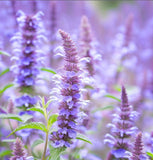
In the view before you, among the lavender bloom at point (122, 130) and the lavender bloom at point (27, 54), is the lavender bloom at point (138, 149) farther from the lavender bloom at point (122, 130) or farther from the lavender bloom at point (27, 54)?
the lavender bloom at point (27, 54)

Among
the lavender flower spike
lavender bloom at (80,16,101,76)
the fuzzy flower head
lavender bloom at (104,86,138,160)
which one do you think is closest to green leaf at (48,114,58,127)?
the lavender flower spike

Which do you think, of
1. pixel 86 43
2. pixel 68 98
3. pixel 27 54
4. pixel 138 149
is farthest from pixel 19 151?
pixel 86 43

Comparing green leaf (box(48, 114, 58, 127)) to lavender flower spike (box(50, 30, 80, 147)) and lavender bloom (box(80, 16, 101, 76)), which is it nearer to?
lavender flower spike (box(50, 30, 80, 147))

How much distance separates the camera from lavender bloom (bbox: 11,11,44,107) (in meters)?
1.74

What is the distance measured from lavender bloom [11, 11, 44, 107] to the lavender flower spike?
1.65 ft

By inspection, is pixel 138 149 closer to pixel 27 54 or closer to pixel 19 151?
pixel 19 151

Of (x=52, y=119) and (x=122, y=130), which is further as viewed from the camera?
(x=122, y=130)

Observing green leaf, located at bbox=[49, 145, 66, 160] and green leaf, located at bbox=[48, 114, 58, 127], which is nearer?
green leaf, located at bbox=[49, 145, 66, 160]

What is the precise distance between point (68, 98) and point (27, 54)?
2.17 feet

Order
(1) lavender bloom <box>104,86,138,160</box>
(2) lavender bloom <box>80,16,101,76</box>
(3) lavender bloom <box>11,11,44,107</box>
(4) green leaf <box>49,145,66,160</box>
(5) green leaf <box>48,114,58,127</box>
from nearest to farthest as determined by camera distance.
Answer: (4) green leaf <box>49,145,66,160</box>
(5) green leaf <box>48,114,58,127</box>
(1) lavender bloom <box>104,86,138,160</box>
(3) lavender bloom <box>11,11,44,107</box>
(2) lavender bloom <box>80,16,101,76</box>

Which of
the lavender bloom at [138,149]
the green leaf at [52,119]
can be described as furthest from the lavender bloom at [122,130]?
the green leaf at [52,119]

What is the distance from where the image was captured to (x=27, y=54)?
1.78 metres

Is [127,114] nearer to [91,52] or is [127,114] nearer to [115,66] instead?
[91,52]

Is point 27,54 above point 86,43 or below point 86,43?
below
